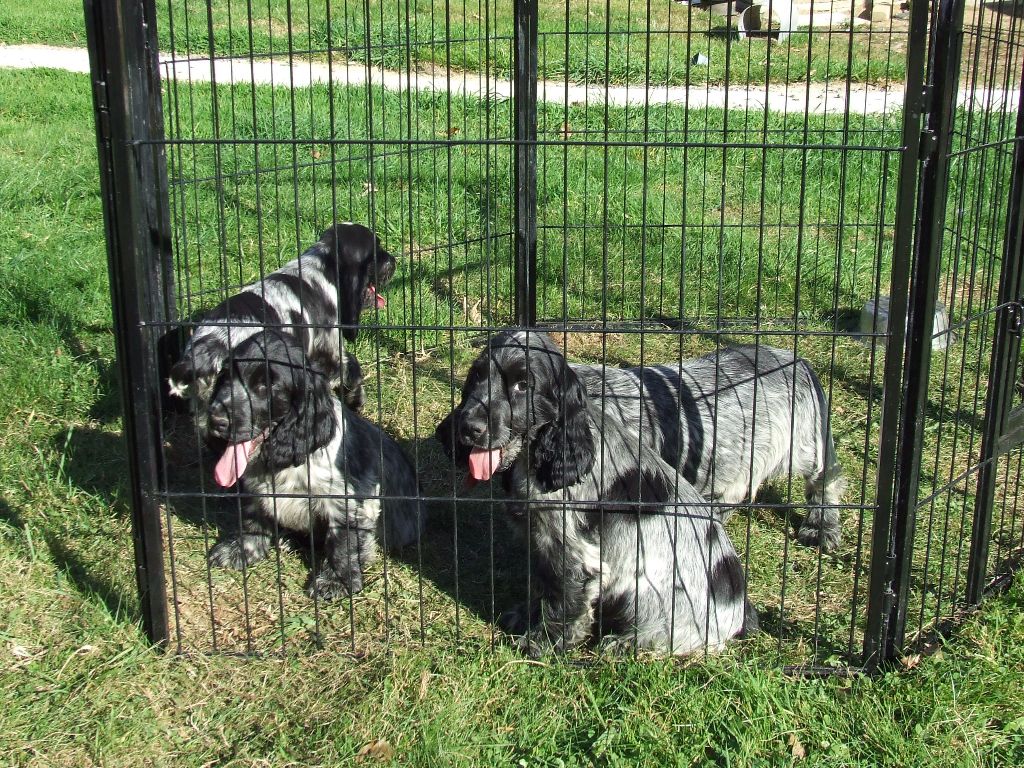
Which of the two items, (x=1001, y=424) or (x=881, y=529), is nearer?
(x=881, y=529)

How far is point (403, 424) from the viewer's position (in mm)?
6320

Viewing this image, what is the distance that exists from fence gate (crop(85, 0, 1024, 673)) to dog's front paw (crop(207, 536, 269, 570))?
0.19ft

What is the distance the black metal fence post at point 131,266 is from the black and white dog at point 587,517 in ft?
3.61

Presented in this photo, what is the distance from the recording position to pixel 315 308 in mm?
6539

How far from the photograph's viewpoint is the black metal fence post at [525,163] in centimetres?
674

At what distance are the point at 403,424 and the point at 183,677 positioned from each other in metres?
2.51

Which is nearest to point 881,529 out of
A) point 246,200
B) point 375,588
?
point 375,588

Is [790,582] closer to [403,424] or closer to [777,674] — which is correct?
[777,674]

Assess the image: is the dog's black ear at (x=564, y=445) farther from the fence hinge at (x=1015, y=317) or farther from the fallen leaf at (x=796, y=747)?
the fence hinge at (x=1015, y=317)

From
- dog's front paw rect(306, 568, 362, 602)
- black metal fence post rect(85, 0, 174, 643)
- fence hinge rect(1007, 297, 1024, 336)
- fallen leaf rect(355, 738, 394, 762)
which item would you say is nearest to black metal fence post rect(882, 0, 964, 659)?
fence hinge rect(1007, 297, 1024, 336)

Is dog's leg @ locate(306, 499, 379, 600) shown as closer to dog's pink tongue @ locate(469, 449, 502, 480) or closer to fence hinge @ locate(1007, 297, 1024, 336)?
dog's pink tongue @ locate(469, 449, 502, 480)

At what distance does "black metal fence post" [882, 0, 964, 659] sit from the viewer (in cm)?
344

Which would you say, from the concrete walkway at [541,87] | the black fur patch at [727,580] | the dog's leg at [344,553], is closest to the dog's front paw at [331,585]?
the dog's leg at [344,553]

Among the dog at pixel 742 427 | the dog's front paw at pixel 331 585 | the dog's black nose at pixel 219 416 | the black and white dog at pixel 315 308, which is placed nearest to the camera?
the dog's black nose at pixel 219 416
